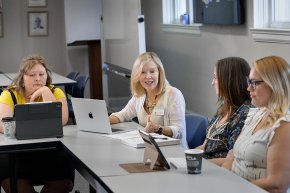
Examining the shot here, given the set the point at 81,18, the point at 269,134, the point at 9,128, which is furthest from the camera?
the point at 81,18

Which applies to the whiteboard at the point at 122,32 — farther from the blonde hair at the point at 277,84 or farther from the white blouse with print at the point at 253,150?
the blonde hair at the point at 277,84

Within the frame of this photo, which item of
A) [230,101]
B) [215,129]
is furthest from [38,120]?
[230,101]

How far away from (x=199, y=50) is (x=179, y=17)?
3.14ft

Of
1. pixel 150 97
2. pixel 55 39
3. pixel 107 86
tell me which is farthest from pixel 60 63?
pixel 150 97

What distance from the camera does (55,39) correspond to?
10.3 meters

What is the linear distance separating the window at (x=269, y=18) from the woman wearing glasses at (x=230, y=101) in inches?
57.6

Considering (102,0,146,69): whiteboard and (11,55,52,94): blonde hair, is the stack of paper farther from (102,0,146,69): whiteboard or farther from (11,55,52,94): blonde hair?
(102,0,146,69): whiteboard

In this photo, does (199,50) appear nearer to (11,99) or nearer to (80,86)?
(80,86)

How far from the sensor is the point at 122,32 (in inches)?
287

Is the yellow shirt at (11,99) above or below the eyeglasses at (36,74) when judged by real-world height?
below

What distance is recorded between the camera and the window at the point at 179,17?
6.49 metres

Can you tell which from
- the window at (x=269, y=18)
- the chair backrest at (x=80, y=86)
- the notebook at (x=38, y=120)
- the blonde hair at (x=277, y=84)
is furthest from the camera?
the chair backrest at (x=80, y=86)

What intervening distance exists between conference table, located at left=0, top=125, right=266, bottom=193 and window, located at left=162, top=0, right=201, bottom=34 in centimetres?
296

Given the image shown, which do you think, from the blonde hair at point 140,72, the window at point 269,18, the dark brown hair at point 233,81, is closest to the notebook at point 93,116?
the blonde hair at point 140,72
